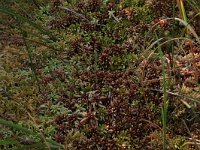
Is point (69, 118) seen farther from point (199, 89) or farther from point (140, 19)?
point (140, 19)

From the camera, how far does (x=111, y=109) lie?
15.8 feet

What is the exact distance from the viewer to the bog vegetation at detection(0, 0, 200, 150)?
4.49 m

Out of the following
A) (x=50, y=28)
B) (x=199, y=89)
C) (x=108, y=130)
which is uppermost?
(x=50, y=28)

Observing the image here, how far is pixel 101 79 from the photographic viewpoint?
5.26 metres

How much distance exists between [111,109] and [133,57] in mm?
1049

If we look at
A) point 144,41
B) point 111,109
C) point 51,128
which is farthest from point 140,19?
point 51,128

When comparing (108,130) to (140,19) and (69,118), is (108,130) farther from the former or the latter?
(140,19)

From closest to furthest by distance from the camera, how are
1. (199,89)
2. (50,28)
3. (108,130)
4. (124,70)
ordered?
1. (108,130)
2. (199,89)
3. (124,70)
4. (50,28)

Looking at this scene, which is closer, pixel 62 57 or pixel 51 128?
pixel 51 128

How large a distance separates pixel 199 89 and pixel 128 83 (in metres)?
0.92

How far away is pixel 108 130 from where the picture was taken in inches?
180

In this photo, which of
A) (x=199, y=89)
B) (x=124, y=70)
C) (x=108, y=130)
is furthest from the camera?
(x=124, y=70)

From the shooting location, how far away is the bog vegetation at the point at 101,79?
4.49 meters

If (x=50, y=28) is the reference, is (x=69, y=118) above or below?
below
